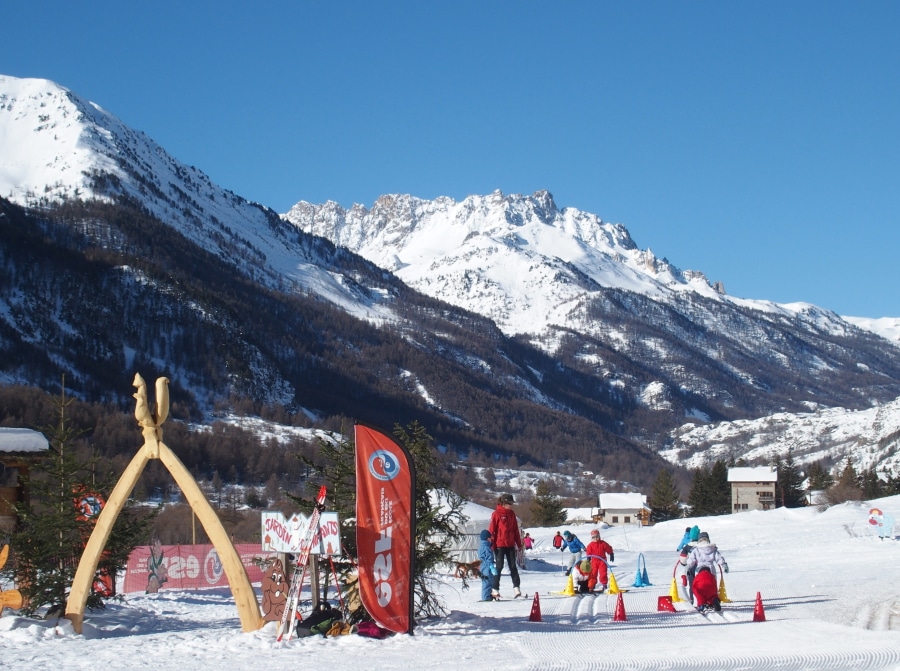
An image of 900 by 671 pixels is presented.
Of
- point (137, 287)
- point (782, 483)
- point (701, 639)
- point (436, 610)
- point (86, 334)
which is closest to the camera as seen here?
point (701, 639)

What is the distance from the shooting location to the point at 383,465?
13.0m

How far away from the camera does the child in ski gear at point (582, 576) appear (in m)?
20.0

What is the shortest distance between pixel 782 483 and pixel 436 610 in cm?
9867

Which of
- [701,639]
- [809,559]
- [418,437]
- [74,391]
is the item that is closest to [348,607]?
[418,437]

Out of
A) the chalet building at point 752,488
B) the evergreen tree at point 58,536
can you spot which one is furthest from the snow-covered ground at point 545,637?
the chalet building at point 752,488

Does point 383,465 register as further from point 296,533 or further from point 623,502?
point 623,502

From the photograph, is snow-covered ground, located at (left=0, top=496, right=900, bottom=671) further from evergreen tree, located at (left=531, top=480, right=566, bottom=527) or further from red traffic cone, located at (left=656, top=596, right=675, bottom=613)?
evergreen tree, located at (left=531, top=480, right=566, bottom=527)

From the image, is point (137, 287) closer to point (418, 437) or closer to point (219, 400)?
point (219, 400)

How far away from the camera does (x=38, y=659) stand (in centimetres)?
1187

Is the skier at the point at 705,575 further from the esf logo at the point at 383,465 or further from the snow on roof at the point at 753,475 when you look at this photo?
the snow on roof at the point at 753,475

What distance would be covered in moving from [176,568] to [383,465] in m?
18.7

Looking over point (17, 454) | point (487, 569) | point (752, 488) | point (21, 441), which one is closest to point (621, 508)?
point (752, 488)

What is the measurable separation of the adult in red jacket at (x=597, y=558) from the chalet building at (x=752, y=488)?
3307 inches

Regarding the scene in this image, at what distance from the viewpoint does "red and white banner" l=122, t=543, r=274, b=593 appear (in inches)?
1091
